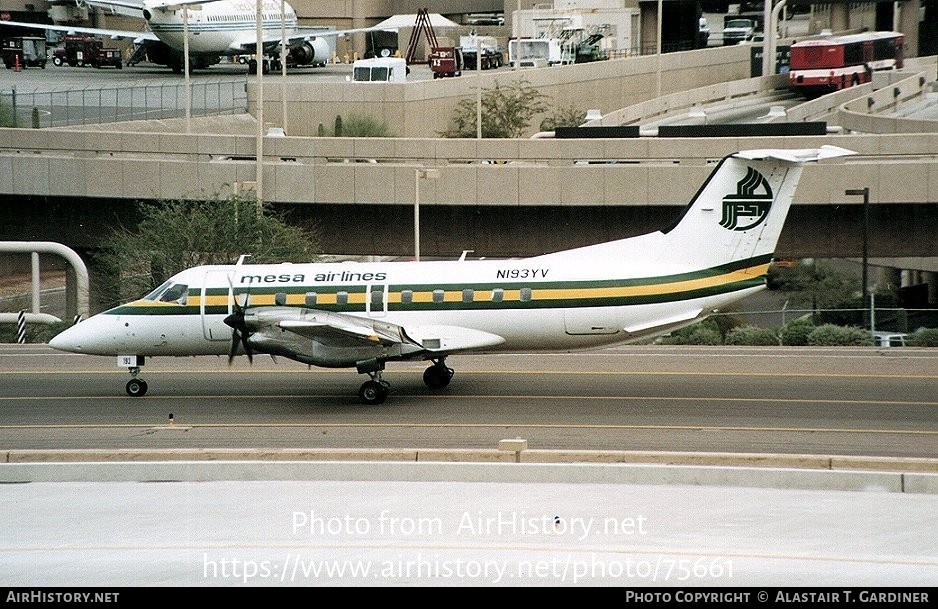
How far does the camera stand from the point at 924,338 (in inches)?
1248

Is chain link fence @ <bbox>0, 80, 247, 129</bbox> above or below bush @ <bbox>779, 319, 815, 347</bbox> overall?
above

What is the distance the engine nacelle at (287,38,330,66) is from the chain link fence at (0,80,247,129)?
469 inches

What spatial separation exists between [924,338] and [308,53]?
58756 mm

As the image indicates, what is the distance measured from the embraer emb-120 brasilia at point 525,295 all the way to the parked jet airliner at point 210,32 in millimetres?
46110

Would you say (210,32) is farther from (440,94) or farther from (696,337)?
(696,337)

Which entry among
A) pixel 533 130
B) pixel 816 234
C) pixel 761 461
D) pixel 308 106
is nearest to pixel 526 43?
pixel 533 130

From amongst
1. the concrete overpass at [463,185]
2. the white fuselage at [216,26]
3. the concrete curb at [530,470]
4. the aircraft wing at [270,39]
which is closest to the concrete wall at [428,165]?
the concrete overpass at [463,185]

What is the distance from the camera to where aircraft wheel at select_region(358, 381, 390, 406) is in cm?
2619

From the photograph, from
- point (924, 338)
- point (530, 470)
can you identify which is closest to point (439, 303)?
point (530, 470)

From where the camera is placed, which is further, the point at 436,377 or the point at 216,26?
the point at 216,26

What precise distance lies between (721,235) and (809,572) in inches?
603

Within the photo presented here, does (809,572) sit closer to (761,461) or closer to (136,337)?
(761,461)

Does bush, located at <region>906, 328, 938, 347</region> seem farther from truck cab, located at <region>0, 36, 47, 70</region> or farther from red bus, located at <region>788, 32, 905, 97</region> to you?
truck cab, located at <region>0, 36, 47, 70</region>

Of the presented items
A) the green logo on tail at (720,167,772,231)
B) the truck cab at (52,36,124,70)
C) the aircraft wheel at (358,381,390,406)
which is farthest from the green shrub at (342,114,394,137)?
the green logo on tail at (720,167,772,231)
